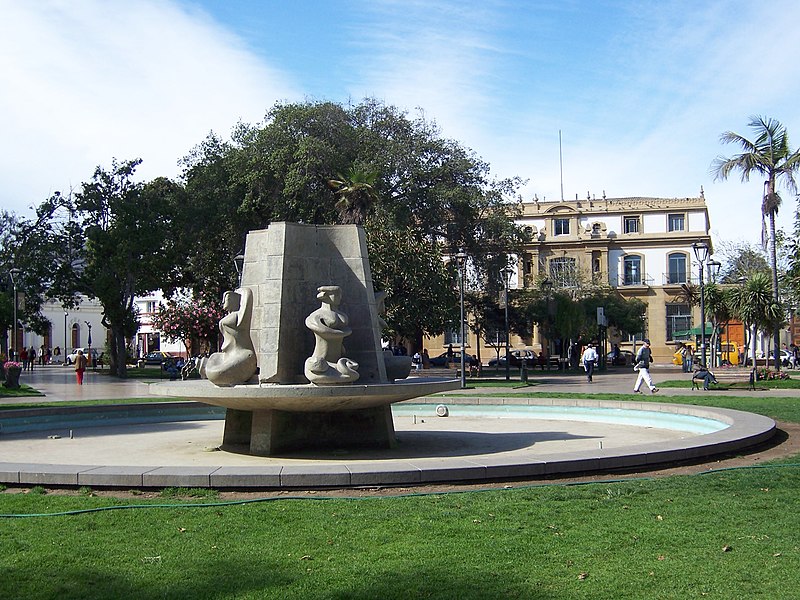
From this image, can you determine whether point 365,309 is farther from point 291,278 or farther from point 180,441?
point 180,441

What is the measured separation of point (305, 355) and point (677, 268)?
62008 millimetres

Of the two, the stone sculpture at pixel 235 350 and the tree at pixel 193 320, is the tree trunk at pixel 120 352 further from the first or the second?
the stone sculpture at pixel 235 350

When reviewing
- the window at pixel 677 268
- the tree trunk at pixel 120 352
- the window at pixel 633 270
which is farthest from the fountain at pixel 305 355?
the window at pixel 677 268

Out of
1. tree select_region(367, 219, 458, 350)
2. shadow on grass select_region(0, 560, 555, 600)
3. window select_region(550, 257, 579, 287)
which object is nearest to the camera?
shadow on grass select_region(0, 560, 555, 600)

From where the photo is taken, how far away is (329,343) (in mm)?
10562

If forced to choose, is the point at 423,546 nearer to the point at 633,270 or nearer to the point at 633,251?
the point at 633,251

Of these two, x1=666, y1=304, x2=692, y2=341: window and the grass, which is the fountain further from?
x1=666, y1=304, x2=692, y2=341: window

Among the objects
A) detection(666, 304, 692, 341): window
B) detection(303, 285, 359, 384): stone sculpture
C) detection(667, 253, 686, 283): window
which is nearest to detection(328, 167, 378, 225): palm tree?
detection(303, 285, 359, 384): stone sculpture

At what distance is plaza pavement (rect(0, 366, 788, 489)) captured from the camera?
801 centimetres

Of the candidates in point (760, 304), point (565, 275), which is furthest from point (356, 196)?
point (565, 275)

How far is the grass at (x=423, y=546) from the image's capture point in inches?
197

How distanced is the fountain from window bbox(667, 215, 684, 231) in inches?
2414

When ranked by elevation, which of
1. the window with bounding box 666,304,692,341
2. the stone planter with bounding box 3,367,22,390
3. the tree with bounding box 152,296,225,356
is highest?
the window with bounding box 666,304,692,341

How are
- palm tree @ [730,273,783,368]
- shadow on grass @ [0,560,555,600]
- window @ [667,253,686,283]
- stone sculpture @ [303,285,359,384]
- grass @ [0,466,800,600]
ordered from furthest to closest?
1. window @ [667,253,686,283]
2. palm tree @ [730,273,783,368]
3. stone sculpture @ [303,285,359,384]
4. grass @ [0,466,800,600]
5. shadow on grass @ [0,560,555,600]
